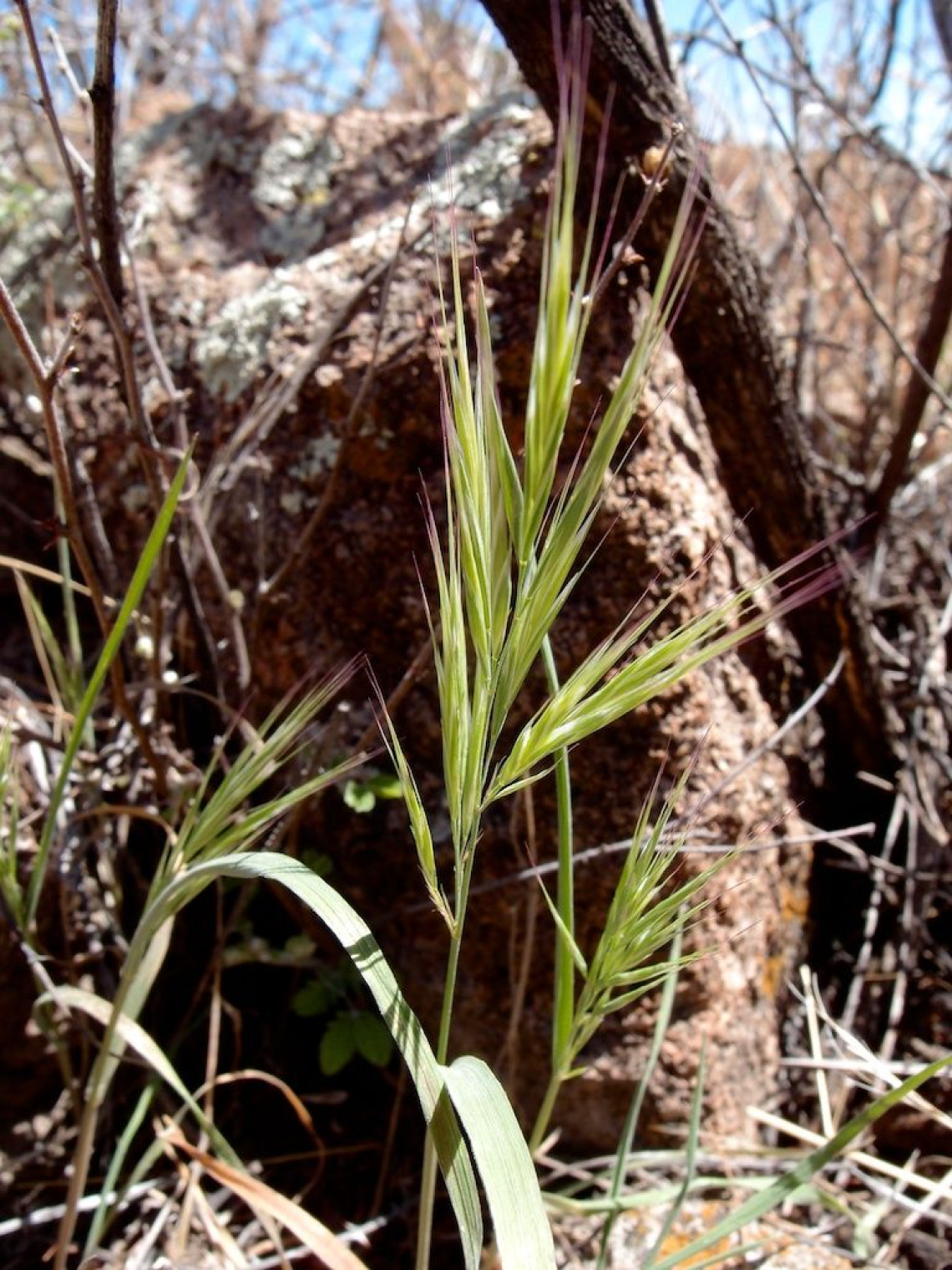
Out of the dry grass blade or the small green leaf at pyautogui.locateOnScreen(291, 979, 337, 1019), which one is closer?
the dry grass blade

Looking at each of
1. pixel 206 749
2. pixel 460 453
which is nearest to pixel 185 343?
pixel 206 749

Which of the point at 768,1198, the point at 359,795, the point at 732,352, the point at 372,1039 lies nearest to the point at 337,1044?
the point at 372,1039

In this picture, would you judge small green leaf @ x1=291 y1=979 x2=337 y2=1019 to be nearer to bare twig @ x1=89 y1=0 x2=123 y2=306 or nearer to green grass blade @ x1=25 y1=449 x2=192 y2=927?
green grass blade @ x1=25 y1=449 x2=192 y2=927

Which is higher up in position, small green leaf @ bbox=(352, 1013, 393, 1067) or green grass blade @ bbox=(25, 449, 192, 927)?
green grass blade @ bbox=(25, 449, 192, 927)

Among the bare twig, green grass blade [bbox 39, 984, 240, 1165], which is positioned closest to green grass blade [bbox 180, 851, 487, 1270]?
green grass blade [bbox 39, 984, 240, 1165]

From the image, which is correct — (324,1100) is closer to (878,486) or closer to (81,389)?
(81,389)
